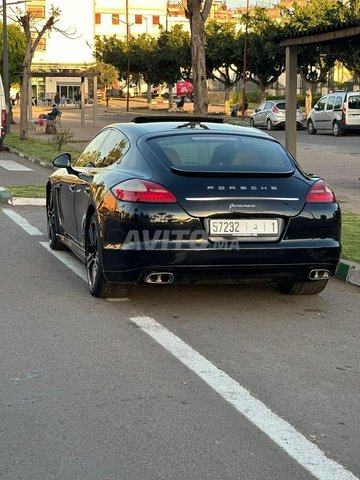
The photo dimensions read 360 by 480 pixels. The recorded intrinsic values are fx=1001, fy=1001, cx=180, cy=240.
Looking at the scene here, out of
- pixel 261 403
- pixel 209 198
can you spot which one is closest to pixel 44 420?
pixel 261 403

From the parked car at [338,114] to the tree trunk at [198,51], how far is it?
51.2ft

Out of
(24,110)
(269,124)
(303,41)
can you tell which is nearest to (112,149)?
(303,41)

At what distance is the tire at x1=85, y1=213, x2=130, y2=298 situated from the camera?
26.1ft

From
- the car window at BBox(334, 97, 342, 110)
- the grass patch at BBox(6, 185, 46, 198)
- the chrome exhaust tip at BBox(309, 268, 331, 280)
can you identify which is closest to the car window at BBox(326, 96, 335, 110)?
the car window at BBox(334, 97, 342, 110)

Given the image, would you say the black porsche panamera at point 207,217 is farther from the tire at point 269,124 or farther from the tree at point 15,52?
the tree at point 15,52

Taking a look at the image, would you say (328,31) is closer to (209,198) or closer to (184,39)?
(209,198)

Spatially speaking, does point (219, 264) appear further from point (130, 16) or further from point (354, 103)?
point (130, 16)

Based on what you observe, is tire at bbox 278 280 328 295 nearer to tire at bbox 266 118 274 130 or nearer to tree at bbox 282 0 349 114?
tire at bbox 266 118 274 130

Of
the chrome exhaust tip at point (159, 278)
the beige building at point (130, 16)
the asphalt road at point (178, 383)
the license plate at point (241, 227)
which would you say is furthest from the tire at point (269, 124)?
the beige building at point (130, 16)

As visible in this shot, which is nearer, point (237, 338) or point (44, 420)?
point (44, 420)

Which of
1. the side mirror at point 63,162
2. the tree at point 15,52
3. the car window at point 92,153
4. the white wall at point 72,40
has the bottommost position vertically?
the side mirror at point 63,162

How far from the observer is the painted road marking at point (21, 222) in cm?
1230

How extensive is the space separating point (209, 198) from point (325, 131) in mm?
36900

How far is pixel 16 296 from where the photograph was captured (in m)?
8.25
